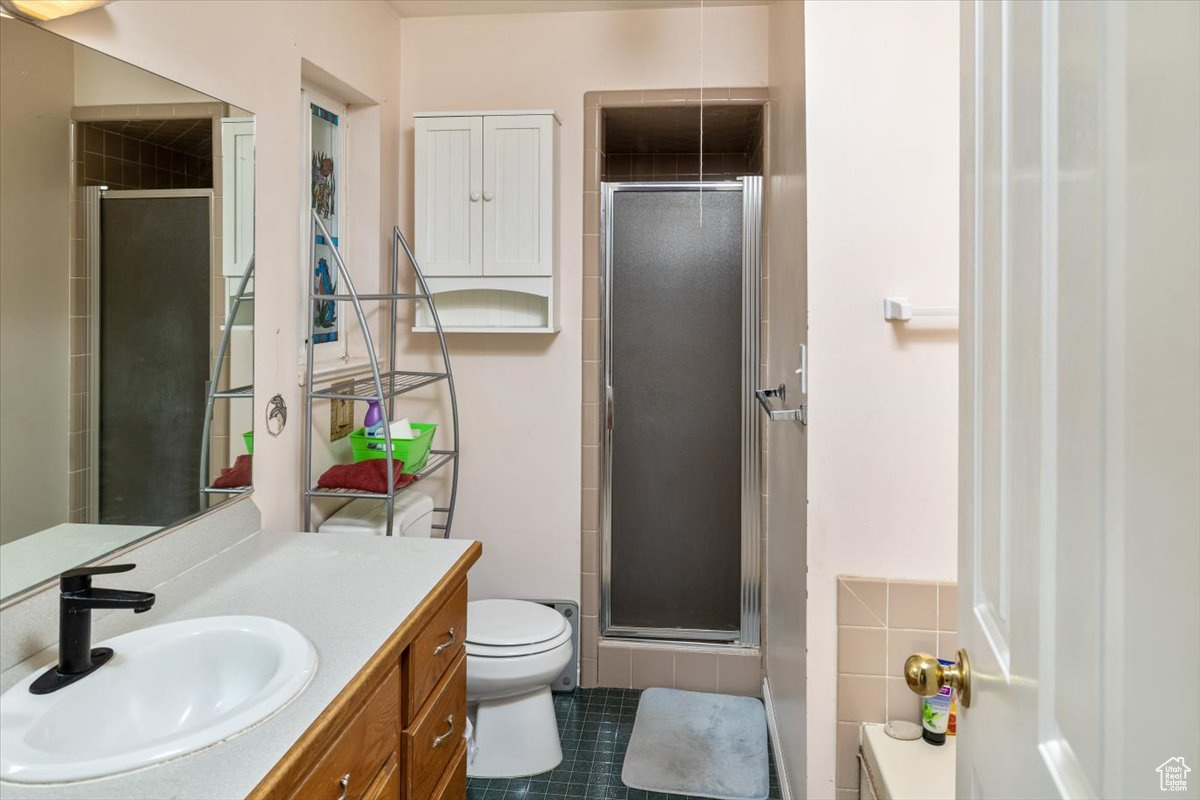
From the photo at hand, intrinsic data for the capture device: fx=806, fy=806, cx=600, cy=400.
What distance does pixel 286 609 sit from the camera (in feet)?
4.69

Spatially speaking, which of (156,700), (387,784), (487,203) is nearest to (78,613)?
(156,700)

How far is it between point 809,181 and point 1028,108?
129 cm

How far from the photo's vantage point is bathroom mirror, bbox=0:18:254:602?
1.23 m

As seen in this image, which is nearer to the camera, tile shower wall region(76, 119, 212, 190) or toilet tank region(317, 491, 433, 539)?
tile shower wall region(76, 119, 212, 190)

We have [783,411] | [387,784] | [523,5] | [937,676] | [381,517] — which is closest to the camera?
[937,676]

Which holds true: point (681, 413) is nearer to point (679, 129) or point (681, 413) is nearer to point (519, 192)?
point (519, 192)

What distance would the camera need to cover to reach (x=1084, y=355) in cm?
50

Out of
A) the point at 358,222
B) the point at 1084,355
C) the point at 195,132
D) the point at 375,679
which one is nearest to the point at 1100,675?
the point at 1084,355

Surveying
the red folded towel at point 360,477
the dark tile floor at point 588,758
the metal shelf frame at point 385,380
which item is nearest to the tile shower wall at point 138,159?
the metal shelf frame at point 385,380

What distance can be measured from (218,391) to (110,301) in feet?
1.26

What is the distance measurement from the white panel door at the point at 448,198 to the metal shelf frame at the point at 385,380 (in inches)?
3.4

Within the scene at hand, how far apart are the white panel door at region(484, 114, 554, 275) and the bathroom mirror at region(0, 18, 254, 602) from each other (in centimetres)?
98

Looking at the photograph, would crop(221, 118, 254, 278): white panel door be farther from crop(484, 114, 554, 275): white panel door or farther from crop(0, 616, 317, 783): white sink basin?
crop(484, 114, 554, 275): white panel door

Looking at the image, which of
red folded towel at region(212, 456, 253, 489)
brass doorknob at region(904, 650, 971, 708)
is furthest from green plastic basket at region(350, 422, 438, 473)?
brass doorknob at region(904, 650, 971, 708)
